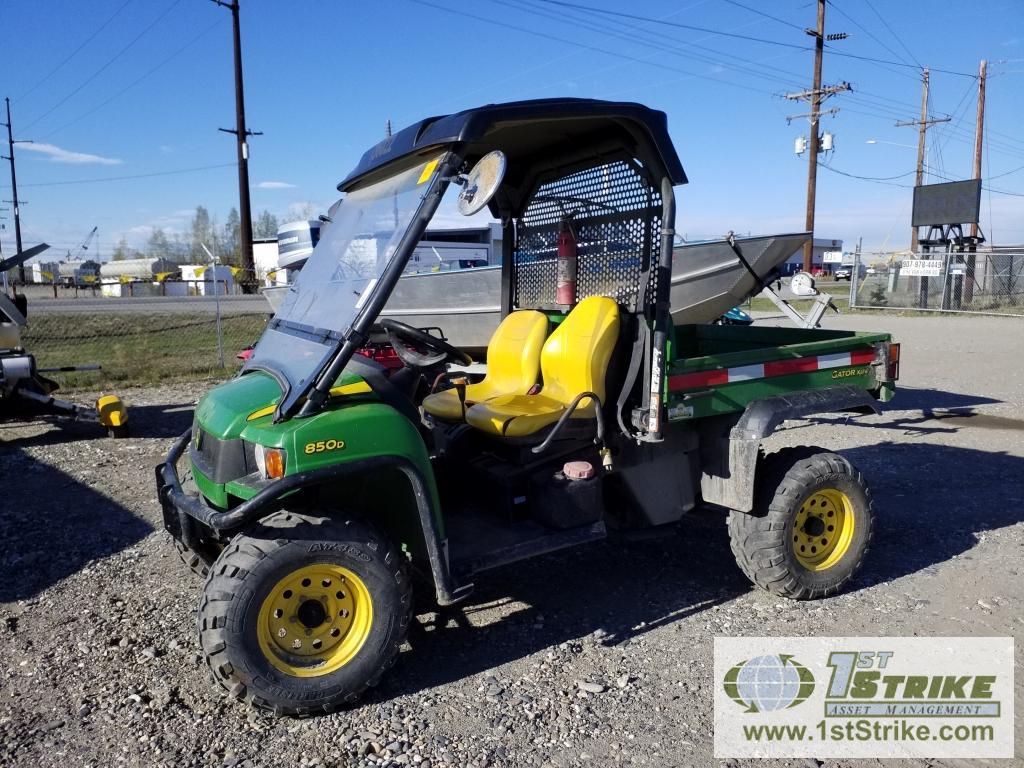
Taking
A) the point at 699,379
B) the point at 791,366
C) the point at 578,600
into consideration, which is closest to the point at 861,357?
the point at 791,366

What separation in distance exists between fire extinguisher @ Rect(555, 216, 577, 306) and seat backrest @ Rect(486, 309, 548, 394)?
0.59 ft

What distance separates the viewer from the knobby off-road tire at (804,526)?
395 cm

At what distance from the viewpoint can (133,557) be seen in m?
4.72

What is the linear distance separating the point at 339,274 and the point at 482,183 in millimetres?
973

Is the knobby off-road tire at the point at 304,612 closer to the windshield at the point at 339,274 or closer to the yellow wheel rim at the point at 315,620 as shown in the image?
the yellow wheel rim at the point at 315,620

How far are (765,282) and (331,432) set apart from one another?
15.9 ft

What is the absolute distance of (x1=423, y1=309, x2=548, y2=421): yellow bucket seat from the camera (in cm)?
450

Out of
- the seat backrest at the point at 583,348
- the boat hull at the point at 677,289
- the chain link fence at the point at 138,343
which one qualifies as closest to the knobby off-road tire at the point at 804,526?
the seat backrest at the point at 583,348

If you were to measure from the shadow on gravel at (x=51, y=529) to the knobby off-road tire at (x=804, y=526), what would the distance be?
3.79 metres

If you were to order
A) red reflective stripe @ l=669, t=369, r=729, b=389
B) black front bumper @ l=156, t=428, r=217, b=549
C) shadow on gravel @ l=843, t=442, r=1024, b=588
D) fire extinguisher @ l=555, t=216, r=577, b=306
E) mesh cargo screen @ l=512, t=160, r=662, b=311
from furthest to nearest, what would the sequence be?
1. shadow on gravel @ l=843, t=442, r=1024, b=588
2. fire extinguisher @ l=555, t=216, r=577, b=306
3. mesh cargo screen @ l=512, t=160, r=662, b=311
4. red reflective stripe @ l=669, t=369, r=729, b=389
5. black front bumper @ l=156, t=428, r=217, b=549

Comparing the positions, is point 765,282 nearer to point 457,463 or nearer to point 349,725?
point 457,463

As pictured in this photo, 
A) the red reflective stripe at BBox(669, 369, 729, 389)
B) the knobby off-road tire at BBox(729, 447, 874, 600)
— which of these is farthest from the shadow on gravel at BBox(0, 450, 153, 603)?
the knobby off-road tire at BBox(729, 447, 874, 600)

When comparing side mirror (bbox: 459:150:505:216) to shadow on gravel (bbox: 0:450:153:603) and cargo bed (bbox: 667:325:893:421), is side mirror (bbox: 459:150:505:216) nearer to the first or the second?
cargo bed (bbox: 667:325:893:421)

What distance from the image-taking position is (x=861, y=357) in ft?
14.7
